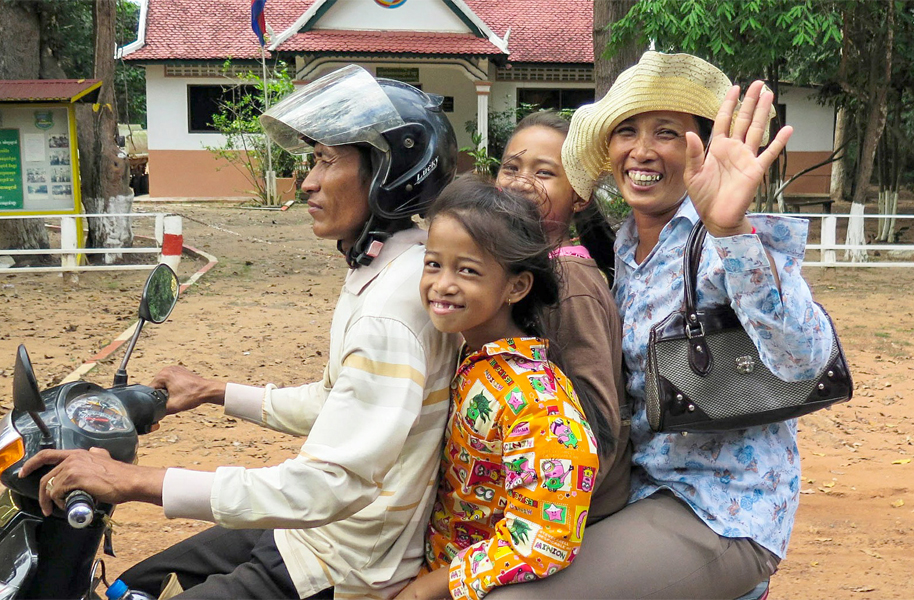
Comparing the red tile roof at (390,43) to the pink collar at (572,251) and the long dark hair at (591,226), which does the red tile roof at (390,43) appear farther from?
the pink collar at (572,251)

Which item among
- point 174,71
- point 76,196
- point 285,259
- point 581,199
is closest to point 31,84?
point 76,196

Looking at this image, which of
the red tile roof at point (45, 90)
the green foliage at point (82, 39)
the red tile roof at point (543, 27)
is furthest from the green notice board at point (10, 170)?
the red tile roof at point (543, 27)

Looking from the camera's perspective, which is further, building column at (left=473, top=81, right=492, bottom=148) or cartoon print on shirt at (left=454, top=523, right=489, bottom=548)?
building column at (left=473, top=81, right=492, bottom=148)

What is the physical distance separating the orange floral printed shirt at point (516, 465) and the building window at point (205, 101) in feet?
73.5

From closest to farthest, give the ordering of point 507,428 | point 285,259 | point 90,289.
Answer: point 507,428 → point 90,289 → point 285,259

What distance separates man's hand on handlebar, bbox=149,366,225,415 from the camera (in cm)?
254

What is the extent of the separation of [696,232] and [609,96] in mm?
534

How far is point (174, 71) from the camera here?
2345 cm

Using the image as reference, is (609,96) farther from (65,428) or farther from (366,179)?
(65,428)

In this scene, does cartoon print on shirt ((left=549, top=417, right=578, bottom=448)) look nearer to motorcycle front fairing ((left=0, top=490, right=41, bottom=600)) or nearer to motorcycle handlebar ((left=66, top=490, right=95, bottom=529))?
motorcycle handlebar ((left=66, top=490, right=95, bottom=529))

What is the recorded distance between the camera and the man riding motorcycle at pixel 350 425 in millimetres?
1838

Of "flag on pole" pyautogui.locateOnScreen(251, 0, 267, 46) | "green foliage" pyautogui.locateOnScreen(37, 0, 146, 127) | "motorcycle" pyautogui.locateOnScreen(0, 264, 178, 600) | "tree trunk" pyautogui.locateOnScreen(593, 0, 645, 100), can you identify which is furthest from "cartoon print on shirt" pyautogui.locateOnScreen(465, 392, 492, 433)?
"flag on pole" pyautogui.locateOnScreen(251, 0, 267, 46)

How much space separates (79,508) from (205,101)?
23161mm

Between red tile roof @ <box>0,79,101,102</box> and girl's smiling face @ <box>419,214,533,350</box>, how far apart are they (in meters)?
9.98
